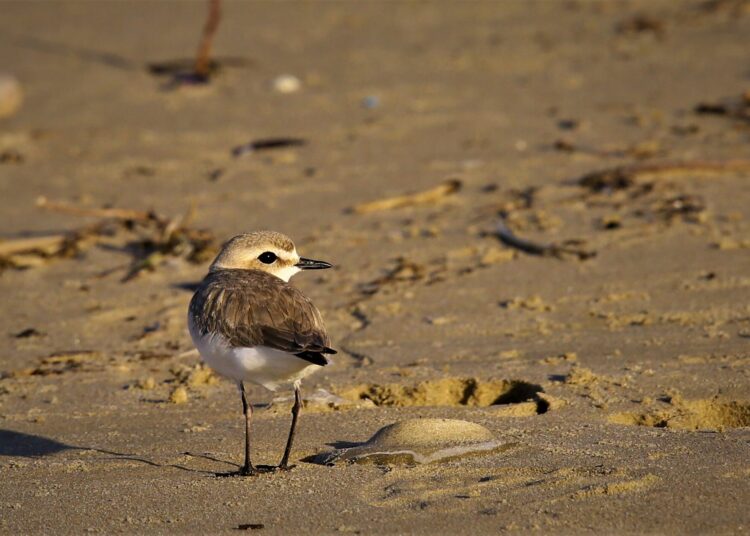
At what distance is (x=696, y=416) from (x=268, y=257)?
1948mm

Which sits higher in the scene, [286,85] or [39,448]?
[286,85]

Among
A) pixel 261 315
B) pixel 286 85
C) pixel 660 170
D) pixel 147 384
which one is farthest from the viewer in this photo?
pixel 286 85

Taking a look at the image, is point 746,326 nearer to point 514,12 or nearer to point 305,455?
point 305,455

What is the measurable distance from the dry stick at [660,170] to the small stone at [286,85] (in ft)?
11.8

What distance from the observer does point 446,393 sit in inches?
209

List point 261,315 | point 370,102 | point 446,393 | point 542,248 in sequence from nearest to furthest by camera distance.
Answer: point 261,315, point 446,393, point 542,248, point 370,102

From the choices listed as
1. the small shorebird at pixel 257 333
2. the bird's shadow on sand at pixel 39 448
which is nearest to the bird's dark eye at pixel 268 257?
the small shorebird at pixel 257 333

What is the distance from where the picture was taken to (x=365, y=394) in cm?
532

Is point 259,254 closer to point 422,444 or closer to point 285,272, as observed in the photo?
point 285,272

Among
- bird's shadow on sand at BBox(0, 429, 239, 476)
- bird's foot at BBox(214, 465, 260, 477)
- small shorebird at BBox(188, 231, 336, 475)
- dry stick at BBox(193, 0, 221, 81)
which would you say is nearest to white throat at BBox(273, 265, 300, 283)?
small shorebird at BBox(188, 231, 336, 475)

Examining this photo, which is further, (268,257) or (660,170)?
(660,170)

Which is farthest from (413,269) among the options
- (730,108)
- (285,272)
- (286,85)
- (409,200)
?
(286,85)

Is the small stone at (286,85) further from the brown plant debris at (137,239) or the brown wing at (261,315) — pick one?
the brown wing at (261,315)

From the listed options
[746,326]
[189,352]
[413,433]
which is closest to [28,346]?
[189,352]
